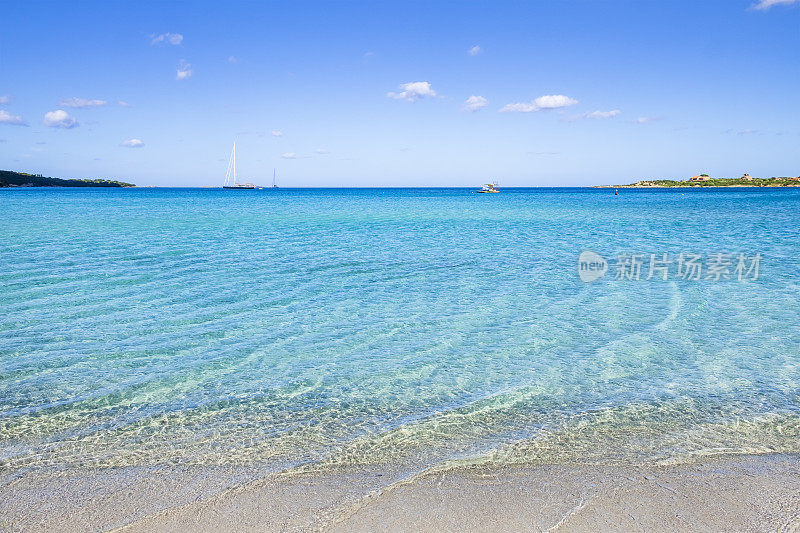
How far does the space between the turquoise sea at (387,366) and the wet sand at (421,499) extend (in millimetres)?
296

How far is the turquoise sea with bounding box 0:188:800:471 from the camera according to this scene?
17.4 ft

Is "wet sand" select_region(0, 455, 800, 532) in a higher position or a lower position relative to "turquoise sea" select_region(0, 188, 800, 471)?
higher

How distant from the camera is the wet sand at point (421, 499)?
155 inches

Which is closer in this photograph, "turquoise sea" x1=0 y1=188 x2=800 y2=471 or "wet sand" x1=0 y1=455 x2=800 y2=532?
"wet sand" x1=0 y1=455 x2=800 y2=532

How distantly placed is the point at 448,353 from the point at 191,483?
15.1ft

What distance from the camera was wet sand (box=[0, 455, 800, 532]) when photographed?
393 cm

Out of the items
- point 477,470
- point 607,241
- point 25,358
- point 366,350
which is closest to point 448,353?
point 366,350

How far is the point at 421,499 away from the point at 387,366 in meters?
3.44

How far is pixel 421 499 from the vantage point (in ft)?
14.0

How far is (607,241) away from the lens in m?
27.5

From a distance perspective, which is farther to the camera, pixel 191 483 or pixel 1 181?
pixel 1 181

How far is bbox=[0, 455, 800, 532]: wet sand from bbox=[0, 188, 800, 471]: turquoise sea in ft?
0.97

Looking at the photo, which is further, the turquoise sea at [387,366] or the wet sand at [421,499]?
the turquoise sea at [387,366]

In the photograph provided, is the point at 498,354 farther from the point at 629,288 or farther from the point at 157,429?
the point at 629,288
